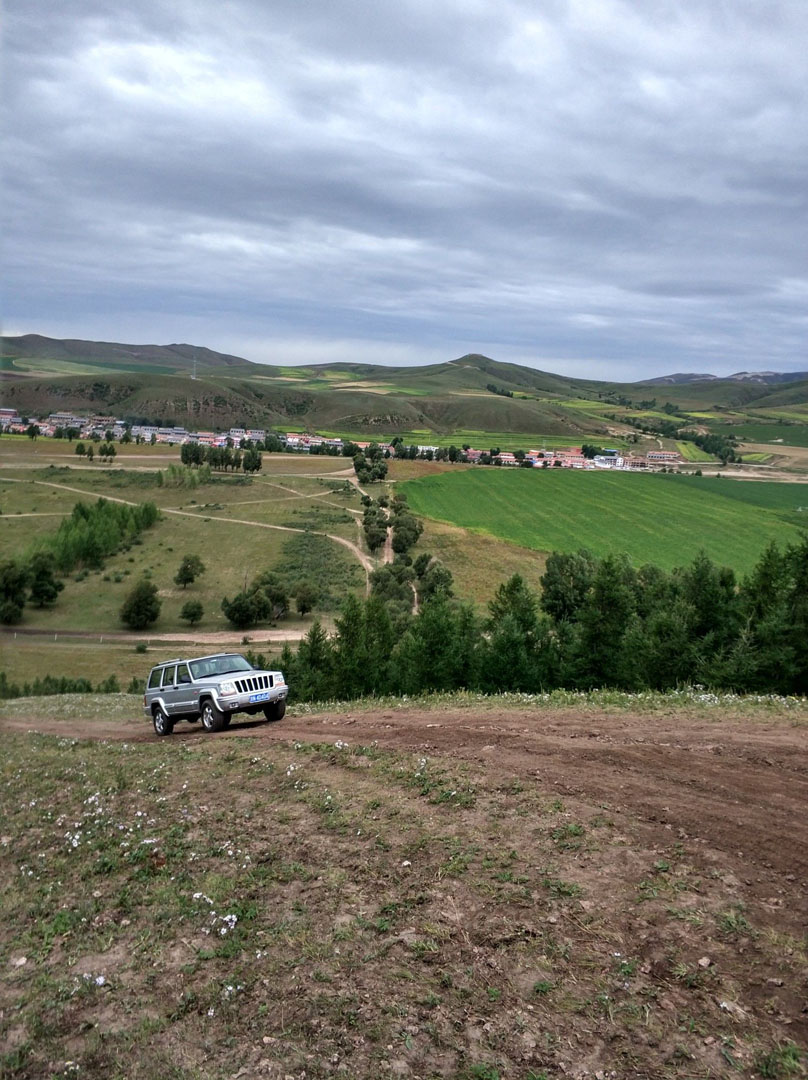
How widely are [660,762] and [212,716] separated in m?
11.4

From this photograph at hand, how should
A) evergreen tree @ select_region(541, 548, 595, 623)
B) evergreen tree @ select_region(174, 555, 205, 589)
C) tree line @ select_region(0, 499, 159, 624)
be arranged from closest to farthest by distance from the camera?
evergreen tree @ select_region(541, 548, 595, 623) → tree line @ select_region(0, 499, 159, 624) → evergreen tree @ select_region(174, 555, 205, 589)

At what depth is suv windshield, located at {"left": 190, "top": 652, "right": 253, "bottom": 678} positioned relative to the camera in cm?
1895

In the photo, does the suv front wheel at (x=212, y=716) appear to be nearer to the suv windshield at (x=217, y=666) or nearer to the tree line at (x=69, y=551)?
the suv windshield at (x=217, y=666)

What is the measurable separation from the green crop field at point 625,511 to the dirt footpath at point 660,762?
2905 inches

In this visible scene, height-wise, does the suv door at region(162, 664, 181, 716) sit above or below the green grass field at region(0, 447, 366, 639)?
above

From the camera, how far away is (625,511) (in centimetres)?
12056

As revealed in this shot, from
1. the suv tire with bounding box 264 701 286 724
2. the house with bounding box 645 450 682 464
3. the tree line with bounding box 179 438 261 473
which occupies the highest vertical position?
the house with bounding box 645 450 682 464

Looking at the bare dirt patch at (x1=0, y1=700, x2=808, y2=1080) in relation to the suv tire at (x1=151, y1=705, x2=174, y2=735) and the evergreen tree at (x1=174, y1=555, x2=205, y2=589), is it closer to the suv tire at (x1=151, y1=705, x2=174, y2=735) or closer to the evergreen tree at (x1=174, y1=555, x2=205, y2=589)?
the suv tire at (x1=151, y1=705, x2=174, y2=735)

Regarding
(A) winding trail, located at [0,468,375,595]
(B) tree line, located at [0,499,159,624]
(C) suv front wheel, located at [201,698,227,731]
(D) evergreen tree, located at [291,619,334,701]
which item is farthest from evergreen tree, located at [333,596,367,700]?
(B) tree line, located at [0,499,159,624]

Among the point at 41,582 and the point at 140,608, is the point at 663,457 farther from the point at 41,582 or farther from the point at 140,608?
the point at 41,582

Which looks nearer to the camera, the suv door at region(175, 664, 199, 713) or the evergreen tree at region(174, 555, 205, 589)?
the suv door at region(175, 664, 199, 713)

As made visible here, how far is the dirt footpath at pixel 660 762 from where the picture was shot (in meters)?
8.70

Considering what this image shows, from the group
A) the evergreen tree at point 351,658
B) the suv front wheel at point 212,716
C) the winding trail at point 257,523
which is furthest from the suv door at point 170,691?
the winding trail at point 257,523

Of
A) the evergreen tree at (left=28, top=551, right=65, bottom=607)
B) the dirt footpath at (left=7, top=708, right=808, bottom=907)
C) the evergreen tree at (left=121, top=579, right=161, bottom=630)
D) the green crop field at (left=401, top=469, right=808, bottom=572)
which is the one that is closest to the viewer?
the dirt footpath at (left=7, top=708, right=808, bottom=907)
